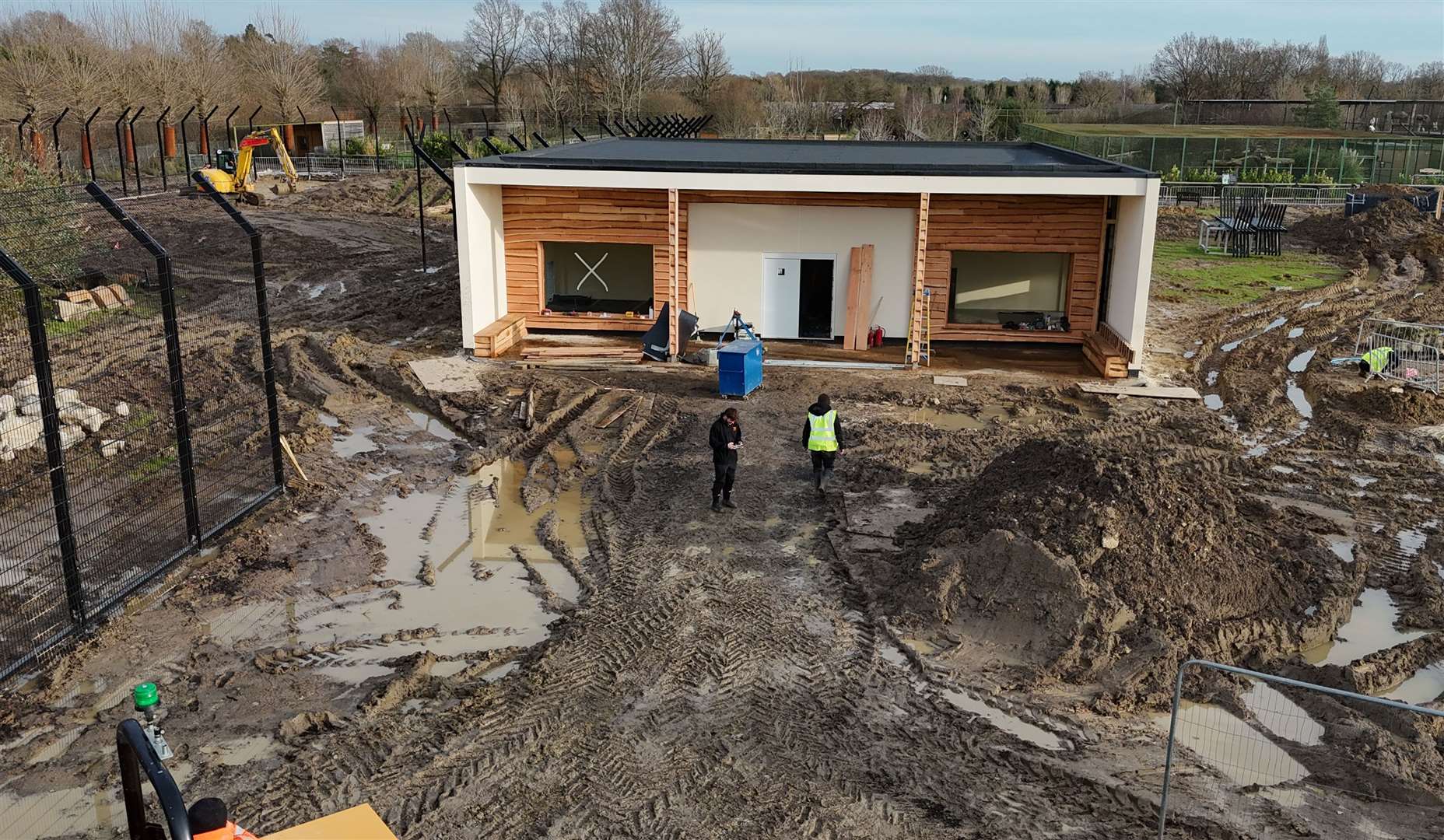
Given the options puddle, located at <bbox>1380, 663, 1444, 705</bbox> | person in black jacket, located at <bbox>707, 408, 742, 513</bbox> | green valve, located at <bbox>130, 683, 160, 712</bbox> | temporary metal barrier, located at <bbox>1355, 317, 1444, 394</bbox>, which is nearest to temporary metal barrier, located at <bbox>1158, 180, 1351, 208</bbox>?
temporary metal barrier, located at <bbox>1355, 317, 1444, 394</bbox>

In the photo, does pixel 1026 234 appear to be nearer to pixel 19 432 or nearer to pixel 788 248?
pixel 788 248

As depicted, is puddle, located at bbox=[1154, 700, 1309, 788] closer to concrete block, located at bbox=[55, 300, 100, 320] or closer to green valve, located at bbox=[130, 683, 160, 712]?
green valve, located at bbox=[130, 683, 160, 712]

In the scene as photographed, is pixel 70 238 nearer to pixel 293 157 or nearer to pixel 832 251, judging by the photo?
pixel 832 251

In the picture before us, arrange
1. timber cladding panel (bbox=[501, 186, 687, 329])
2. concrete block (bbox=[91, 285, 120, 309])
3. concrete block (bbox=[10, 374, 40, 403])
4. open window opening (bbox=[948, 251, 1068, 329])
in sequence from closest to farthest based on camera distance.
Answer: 1. concrete block (bbox=[10, 374, 40, 403])
2. concrete block (bbox=[91, 285, 120, 309])
3. timber cladding panel (bbox=[501, 186, 687, 329])
4. open window opening (bbox=[948, 251, 1068, 329])

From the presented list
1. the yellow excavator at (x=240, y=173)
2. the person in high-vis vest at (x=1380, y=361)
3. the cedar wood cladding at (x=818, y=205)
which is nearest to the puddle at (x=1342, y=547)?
the person in high-vis vest at (x=1380, y=361)

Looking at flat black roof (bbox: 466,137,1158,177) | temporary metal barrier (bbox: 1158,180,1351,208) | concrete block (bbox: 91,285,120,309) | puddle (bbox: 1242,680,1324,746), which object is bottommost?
puddle (bbox: 1242,680,1324,746)

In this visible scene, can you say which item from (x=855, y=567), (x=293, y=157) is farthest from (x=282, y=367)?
(x=293, y=157)

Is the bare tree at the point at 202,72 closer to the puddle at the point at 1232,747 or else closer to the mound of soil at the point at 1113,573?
the mound of soil at the point at 1113,573

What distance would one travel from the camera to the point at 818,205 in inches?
820

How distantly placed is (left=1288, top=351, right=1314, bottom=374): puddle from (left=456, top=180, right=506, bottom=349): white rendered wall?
580 inches

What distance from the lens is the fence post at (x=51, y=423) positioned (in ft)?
28.6

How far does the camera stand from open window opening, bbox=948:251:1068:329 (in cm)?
2214

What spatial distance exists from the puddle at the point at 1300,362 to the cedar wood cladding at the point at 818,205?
3.55 m

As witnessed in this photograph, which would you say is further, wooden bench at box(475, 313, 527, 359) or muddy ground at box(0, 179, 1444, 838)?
wooden bench at box(475, 313, 527, 359)
